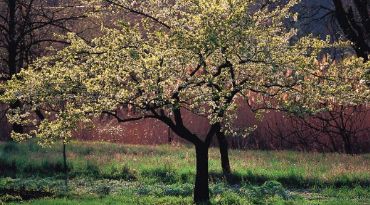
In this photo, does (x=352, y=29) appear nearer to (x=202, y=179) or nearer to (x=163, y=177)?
(x=163, y=177)

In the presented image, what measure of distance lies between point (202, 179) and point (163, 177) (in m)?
4.62

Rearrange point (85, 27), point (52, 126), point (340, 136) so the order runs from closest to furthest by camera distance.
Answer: point (52, 126)
point (340, 136)
point (85, 27)

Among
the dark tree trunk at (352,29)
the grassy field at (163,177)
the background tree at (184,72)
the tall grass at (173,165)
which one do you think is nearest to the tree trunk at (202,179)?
the background tree at (184,72)

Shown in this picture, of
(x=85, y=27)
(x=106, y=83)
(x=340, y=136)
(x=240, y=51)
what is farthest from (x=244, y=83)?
(x=85, y=27)

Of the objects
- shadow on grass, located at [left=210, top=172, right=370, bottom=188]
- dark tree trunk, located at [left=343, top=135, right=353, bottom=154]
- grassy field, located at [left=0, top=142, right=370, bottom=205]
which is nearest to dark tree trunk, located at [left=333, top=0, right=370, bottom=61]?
dark tree trunk, located at [left=343, top=135, right=353, bottom=154]

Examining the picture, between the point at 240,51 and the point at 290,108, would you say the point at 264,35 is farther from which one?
the point at 290,108

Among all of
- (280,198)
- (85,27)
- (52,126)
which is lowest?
(280,198)

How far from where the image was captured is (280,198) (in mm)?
12312

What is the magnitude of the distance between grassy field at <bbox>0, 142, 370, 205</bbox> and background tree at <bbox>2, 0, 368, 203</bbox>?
66.1 inches

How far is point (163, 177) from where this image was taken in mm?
16375

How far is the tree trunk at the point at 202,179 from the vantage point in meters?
11.8

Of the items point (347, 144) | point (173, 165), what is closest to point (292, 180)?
point (173, 165)

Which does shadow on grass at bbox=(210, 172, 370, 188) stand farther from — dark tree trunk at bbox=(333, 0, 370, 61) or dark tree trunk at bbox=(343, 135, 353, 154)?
dark tree trunk at bbox=(343, 135, 353, 154)

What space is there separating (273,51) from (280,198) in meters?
3.24
